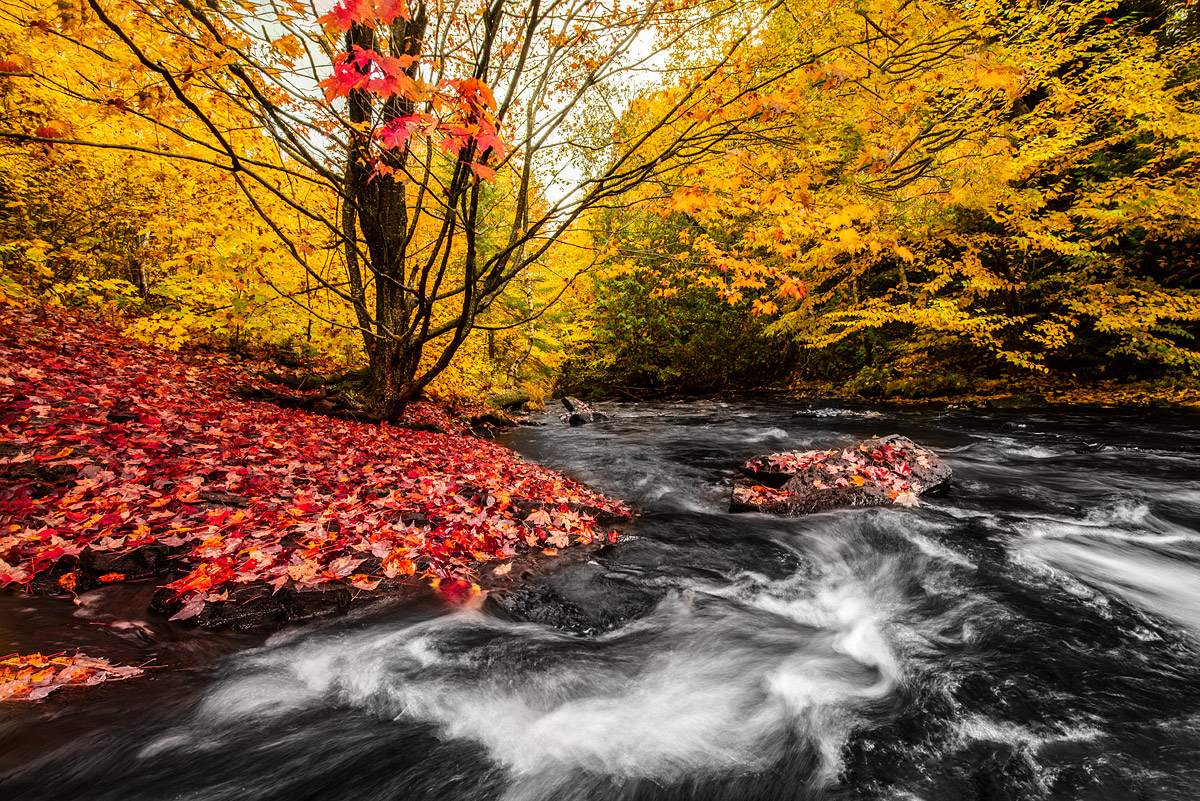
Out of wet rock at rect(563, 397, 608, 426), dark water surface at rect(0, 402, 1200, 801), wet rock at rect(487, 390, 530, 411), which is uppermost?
wet rock at rect(487, 390, 530, 411)

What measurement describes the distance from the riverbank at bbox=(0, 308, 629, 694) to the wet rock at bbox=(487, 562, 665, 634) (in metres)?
0.35

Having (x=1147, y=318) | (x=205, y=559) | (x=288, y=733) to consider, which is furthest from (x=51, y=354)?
(x=1147, y=318)

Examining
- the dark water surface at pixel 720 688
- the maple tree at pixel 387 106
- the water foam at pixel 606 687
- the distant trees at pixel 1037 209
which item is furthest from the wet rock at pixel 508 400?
the water foam at pixel 606 687

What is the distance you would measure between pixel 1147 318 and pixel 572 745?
1317 centimetres

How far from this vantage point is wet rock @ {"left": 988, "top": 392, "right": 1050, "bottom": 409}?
11227mm

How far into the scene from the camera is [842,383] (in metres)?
16.7

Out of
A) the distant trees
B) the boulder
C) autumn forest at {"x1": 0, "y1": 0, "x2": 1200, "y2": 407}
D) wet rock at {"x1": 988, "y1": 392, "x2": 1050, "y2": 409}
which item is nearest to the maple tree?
autumn forest at {"x1": 0, "y1": 0, "x2": 1200, "y2": 407}

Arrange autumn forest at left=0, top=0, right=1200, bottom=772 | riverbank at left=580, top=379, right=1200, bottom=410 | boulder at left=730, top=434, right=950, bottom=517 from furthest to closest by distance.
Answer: riverbank at left=580, top=379, right=1200, bottom=410 < boulder at left=730, top=434, right=950, bottom=517 < autumn forest at left=0, top=0, right=1200, bottom=772

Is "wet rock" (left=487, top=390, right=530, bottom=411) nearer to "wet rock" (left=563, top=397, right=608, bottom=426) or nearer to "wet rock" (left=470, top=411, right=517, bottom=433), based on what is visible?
"wet rock" (left=470, top=411, right=517, bottom=433)

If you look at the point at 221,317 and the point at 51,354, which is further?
the point at 221,317

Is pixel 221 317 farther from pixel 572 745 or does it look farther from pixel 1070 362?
pixel 1070 362

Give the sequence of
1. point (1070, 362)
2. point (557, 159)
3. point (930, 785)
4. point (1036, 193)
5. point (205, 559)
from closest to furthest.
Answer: point (930, 785) < point (205, 559) < point (557, 159) < point (1036, 193) < point (1070, 362)

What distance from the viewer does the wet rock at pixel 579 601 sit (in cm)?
339

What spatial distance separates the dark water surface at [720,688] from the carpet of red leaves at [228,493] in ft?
1.54
